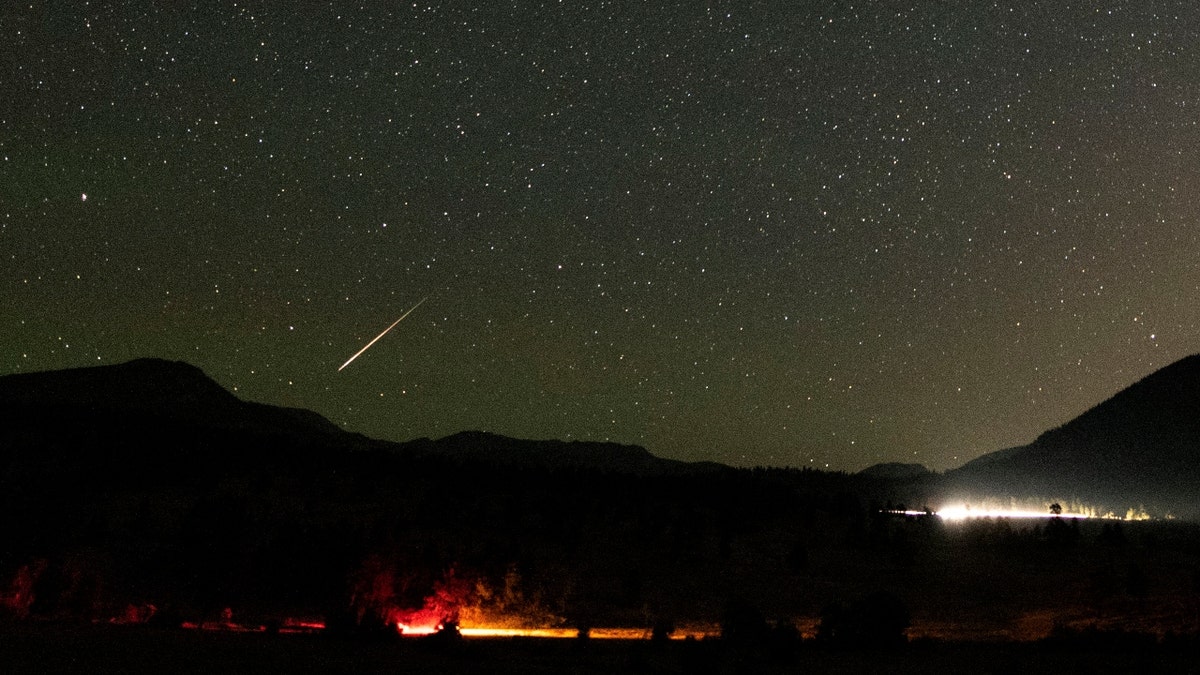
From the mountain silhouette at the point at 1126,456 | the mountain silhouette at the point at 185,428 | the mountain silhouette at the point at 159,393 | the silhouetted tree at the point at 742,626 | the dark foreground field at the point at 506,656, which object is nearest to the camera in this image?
the dark foreground field at the point at 506,656

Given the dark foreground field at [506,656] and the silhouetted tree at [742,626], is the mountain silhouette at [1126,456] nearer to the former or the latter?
the dark foreground field at [506,656]

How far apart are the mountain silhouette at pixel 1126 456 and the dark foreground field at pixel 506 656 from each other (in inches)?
2007

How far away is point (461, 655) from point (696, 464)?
101m

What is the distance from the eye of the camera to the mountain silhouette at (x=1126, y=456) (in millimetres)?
70500

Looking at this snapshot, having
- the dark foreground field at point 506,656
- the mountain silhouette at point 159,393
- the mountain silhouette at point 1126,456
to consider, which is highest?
the mountain silhouette at point 159,393

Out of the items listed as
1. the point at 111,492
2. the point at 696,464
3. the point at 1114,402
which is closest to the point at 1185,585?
the point at 111,492

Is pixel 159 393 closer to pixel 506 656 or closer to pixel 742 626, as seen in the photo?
pixel 506 656

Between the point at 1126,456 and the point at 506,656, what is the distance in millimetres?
68904

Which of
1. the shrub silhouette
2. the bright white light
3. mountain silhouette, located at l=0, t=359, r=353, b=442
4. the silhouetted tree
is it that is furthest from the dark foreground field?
mountain silhouette, located at l=0, t=359, r=353, b=442

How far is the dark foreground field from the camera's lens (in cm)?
1725

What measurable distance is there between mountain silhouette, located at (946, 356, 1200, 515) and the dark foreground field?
50983 mm

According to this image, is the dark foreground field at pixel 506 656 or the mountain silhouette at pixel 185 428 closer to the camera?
the dark foreground field at pixel 506 656

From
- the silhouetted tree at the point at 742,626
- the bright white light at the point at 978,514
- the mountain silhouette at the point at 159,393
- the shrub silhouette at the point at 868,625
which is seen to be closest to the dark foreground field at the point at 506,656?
the shrub silhouette at the point at 868,625

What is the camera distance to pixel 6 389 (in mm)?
107625
